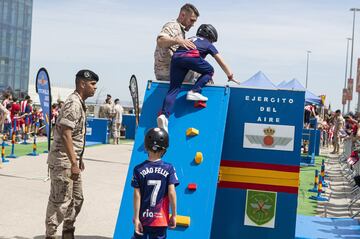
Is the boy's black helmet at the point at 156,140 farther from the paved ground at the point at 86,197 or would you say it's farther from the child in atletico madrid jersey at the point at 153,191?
the paved ground at the point at 86,197

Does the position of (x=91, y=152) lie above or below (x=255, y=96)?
below

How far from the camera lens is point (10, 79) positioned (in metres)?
74.7

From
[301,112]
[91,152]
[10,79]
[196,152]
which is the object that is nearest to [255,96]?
[301,112]

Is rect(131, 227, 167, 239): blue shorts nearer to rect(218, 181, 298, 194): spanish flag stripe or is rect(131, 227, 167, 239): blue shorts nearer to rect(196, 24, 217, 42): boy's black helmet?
rect(218, 181, 298, 194): spanish flag stripe

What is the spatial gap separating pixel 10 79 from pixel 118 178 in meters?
63.6

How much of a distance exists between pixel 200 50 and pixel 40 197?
546 cm

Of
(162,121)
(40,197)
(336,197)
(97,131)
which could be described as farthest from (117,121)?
(162,121)

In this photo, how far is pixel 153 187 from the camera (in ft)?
15.9

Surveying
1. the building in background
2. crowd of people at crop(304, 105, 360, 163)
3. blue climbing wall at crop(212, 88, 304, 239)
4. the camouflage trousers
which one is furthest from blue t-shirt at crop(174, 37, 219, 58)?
the building in background

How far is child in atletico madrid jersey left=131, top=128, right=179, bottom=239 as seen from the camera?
4840mm

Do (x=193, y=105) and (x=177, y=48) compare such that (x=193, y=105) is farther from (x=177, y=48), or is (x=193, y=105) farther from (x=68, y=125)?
(x=68, y=125)

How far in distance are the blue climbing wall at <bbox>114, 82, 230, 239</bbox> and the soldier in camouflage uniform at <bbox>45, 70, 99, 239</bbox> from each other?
2.36ft

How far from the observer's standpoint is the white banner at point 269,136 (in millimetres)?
6945

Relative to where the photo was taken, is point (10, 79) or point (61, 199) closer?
point (61, 199)
